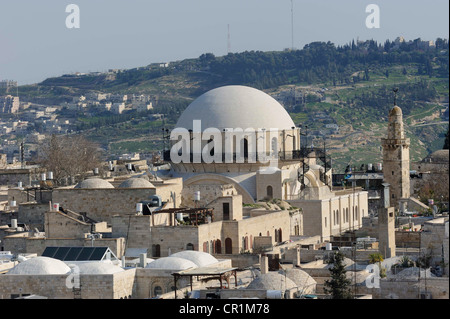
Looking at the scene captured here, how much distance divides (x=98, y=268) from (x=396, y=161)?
33.5 m

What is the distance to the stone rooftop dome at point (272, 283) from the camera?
36812 millimetres

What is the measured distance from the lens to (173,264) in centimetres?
4138

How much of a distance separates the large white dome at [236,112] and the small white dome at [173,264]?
20.8m

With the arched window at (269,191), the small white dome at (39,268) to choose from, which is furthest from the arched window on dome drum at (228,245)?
the arched window at (269,191)

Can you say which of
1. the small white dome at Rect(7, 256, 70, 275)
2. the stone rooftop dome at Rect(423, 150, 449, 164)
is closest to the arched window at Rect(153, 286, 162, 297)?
the small white dome at Rect(7, 256, 70, 275)

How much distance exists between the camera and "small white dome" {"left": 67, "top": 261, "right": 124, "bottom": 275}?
40.3 meters

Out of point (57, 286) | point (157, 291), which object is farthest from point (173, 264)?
point (57, 286)

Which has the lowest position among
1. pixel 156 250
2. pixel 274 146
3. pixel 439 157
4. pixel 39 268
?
pixel 439 157

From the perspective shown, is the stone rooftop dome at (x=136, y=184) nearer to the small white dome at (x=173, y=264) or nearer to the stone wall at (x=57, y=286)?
the small white dome at (x=173, y=264)

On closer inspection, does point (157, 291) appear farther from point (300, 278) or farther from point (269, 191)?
point (269, 191)

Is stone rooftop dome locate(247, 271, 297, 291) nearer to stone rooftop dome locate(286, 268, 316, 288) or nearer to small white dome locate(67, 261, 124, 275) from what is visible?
stone rooftop dome locate(286, 268, 316, 288)

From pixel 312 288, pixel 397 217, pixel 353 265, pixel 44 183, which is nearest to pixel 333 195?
pixel 397 217

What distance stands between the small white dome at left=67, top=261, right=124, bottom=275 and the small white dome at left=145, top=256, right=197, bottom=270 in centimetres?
108
